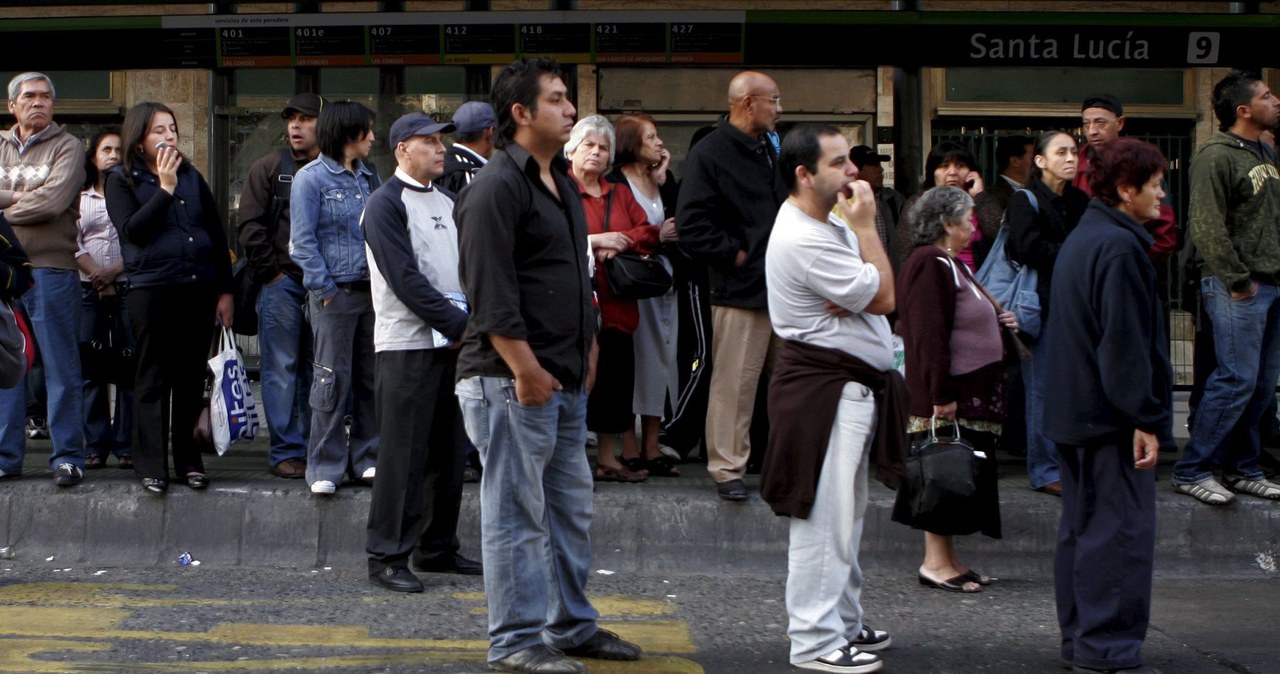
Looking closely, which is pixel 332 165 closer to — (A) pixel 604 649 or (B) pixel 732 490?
(B) pixel 732 490

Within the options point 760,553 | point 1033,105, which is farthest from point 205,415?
point 1033,105

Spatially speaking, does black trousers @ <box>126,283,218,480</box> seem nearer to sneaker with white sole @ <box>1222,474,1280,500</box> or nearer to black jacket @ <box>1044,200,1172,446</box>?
black jacket @ <box>1044,200,1172,446</box>

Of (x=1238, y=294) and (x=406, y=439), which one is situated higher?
(x=1238, y=294)

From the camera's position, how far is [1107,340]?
5297 millimetres

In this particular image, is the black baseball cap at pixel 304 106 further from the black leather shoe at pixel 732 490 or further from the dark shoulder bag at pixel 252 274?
the black leather shoe at pixel 732 490

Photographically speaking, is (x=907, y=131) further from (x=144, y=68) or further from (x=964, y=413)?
(x=144, y=68)

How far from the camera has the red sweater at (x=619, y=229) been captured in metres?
7.74

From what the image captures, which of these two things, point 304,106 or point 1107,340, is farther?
point 304,106

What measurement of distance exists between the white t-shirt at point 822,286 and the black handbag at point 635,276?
212cm

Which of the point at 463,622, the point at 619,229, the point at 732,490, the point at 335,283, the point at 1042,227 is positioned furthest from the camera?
the point at 619,229

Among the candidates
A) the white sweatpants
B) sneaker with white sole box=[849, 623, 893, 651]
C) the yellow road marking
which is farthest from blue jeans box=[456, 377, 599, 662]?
sneaker with white sole box=[849, 623, 893, 651]

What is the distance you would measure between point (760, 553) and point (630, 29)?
3.64 m

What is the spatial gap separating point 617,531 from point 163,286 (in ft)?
8.18

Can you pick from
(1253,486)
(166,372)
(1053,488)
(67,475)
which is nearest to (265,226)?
(166,372)
